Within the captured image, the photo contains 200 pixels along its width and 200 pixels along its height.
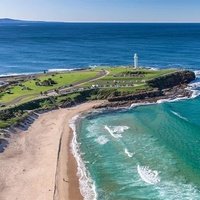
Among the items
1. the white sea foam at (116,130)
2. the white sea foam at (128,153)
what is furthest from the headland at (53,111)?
the white sea foam at (128,153)

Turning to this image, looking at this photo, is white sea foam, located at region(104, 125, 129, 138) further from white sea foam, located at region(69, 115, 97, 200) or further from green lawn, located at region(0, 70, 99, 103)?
green lawn, located at region(0, 70, 99, 103)

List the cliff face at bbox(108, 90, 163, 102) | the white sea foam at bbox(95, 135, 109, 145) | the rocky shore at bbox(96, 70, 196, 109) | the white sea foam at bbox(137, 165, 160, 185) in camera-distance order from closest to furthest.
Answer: the white sea foam at bbox(137, 165, 160, 185), the white sea foam at bbox(95, 135, 109, 145), the rocky shore at bbox(96, 70, 196, 109), the cliff face at bbox(108, 90, 163, 102)

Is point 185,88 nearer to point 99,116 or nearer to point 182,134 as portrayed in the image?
point 99,116

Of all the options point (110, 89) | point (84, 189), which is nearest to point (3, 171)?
point (84, 189)

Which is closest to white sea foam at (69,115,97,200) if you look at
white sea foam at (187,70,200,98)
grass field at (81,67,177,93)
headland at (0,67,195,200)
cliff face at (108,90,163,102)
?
headland at (0,67,195,200)

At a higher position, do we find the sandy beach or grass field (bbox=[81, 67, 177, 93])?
grass field (bbox=[81, 67, 177, 93])

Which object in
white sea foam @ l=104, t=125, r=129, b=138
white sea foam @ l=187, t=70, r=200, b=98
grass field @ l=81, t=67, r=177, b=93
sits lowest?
white sea foam @ l=187, t=70, r=200, b=98
